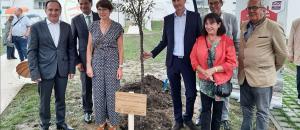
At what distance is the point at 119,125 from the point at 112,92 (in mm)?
681

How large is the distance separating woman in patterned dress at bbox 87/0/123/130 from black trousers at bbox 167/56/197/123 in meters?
0.74

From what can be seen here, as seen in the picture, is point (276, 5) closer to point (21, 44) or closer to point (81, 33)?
point (81, 33)

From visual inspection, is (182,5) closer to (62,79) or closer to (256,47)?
(256,47)

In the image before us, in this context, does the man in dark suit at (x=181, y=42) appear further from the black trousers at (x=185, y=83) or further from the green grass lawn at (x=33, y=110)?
the green grass lawn at (x=33, y=110)

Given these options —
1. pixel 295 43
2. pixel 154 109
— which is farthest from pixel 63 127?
pixel 295 43

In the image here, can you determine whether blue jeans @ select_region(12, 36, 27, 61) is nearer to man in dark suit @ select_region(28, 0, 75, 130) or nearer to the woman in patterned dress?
man in dark suit @ select_region(28, 0, 75, 130)

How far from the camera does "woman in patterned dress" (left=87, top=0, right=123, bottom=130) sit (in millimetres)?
4645

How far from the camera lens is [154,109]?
5887mm

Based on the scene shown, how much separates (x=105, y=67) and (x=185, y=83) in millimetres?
1110

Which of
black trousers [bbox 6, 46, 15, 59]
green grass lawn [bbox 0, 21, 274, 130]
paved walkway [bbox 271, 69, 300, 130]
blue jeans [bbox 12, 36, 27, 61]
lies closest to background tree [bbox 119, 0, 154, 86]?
green grass lawn [bbox 0, 21, 274, 130]

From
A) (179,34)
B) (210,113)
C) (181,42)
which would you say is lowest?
(210,113)

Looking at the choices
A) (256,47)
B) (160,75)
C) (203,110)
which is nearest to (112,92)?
(203,110)

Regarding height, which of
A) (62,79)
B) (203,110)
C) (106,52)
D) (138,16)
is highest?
(138,16)

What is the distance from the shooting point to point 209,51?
13.7 ft
